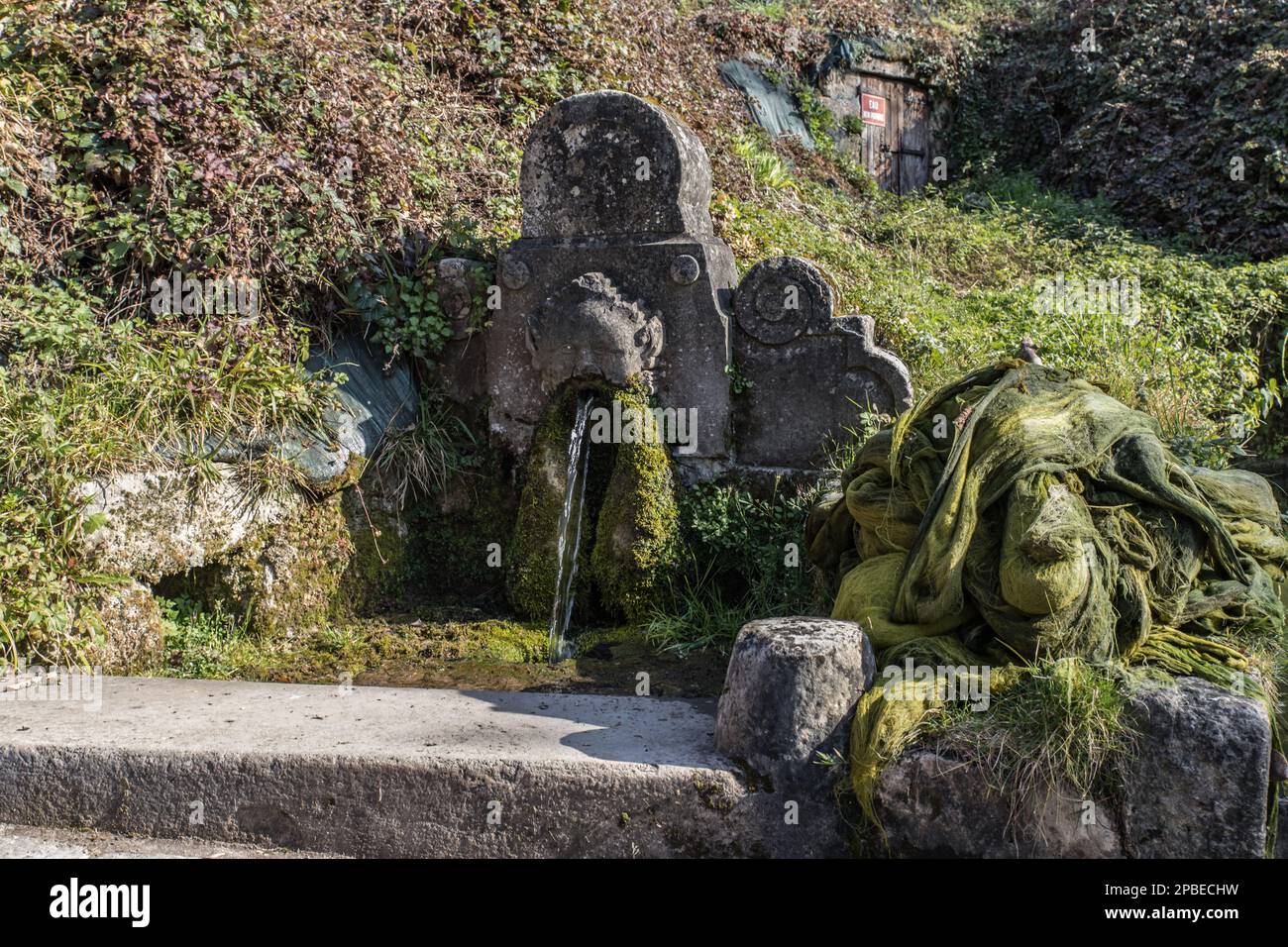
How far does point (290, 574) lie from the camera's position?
4.49 m

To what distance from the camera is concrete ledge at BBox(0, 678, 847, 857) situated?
9.12ft

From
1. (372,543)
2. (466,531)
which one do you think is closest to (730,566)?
(466,531)

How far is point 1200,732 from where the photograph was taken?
2.54m

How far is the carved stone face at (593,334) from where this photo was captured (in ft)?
15.1

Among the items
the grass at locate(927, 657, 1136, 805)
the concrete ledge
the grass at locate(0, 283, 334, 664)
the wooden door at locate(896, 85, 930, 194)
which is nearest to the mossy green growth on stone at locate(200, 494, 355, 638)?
the grass at locate(0, 283, 334, 664)

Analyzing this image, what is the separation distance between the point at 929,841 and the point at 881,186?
8907 mm

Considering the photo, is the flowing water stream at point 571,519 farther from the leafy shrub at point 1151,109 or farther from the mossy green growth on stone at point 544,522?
the leafy shrub at point 1151,109

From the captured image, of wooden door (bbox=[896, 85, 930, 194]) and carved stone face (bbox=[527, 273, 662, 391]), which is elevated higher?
wooden door (bbox=[896, 85, 930, 194])

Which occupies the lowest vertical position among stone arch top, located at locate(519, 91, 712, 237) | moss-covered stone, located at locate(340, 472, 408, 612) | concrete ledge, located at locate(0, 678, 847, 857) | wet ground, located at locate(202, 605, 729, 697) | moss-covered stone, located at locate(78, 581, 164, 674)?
concrete ledge, located at locate(0, 678, 847, 857)

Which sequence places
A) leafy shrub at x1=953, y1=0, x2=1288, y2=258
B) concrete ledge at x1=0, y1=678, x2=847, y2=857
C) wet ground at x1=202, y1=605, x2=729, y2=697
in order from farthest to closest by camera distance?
leafy shrub at x1=953, y1=0, x2=1288, y2=258, wet ground at x1=202, y1=605, x2=729, y2=697, concrete ledge at x1=0, y1=678, x2=847, y2=857

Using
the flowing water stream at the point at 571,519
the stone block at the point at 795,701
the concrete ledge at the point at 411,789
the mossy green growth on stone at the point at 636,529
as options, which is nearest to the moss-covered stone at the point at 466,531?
the flowing water stream at the point at 571,519

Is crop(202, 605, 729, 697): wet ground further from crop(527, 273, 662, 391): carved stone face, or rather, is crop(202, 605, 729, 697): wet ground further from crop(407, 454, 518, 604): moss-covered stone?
crop(527, 273, 662, 391): carved stone face

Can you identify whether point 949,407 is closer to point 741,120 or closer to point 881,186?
point 741,120

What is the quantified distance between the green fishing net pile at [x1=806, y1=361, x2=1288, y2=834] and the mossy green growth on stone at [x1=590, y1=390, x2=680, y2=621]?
46.9 inches
